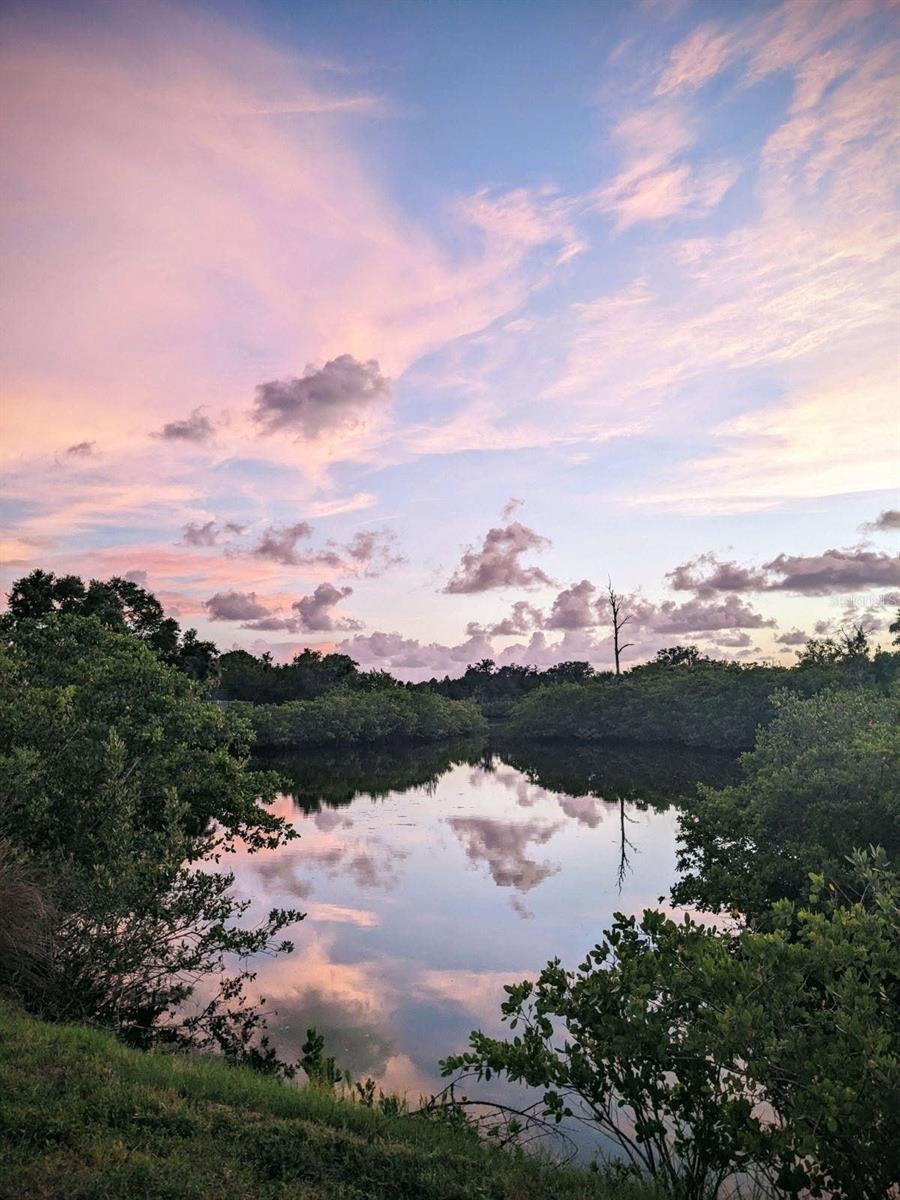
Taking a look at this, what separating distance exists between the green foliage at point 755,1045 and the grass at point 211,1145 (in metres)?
0.79

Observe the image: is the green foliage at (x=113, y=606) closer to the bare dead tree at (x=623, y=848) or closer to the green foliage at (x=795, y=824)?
the bare dead tree at (x=623, y=848)

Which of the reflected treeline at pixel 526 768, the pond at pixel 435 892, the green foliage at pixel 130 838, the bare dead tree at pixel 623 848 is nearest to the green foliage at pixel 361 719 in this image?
the reflected treeline at pixel 526 768

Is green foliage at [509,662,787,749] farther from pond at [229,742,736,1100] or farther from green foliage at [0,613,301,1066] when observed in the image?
green foliage at [0,613,301,1066]

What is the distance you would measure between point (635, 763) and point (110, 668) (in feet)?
150

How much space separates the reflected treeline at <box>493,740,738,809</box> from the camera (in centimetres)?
4162

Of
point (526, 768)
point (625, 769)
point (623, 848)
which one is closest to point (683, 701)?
point (625, 769)

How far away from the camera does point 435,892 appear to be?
2284cm

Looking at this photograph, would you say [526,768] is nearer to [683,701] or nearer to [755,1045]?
[683,701]

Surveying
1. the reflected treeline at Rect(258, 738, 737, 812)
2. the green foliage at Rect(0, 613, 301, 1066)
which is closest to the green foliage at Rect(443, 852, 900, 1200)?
the green foliage at Rect(0, 613, 301, 1066)

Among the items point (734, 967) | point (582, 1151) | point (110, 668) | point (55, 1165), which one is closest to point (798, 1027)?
point (734, 967)

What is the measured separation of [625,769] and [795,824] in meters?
41.5

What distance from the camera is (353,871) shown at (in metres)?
25.3

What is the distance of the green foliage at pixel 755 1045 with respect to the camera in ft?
16.9

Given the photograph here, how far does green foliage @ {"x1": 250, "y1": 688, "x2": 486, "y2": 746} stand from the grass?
63463 mm
